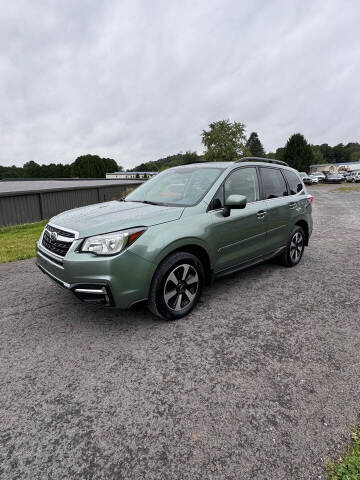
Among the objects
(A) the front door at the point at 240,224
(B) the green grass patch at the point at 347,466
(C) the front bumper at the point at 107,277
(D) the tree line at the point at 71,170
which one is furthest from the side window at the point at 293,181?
(D) the tree line at the point at 71,170

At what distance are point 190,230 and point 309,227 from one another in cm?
311

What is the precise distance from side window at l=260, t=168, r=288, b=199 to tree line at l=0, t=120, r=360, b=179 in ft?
4.29

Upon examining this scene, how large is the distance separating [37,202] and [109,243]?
42.0ft

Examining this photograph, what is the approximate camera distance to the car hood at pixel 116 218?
110 inches

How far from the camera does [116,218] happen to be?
9.79ft

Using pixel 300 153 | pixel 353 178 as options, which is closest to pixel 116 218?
pixel 353 178

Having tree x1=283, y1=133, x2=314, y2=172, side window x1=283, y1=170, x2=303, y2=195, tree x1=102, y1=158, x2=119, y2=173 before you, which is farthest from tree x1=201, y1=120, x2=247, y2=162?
tree x1=102, y1=158, x2=119, y2=173

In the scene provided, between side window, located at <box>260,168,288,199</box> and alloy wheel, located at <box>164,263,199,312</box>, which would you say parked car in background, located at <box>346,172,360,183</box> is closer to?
side window, located at <box>260,168,288,199</box>

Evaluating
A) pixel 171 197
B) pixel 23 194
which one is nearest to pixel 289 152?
pixel 23 194

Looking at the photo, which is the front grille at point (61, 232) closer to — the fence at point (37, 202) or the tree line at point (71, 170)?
the fence at point (37, 202)

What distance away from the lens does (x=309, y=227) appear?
5.20 metres

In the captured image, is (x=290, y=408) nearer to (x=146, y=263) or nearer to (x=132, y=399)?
(x=132, y=399)

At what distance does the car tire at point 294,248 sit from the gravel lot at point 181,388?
3.61ft

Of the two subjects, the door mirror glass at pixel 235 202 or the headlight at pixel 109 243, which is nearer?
the headlight at pixel 109 243
